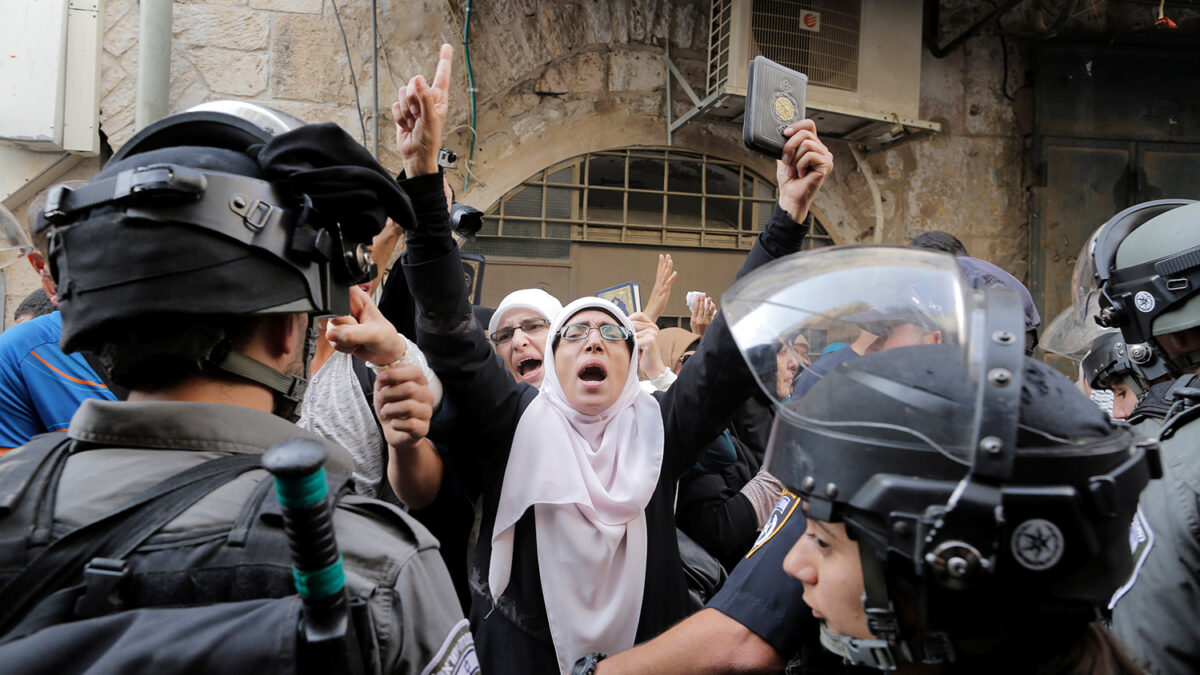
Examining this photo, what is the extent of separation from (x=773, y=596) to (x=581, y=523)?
2.17ft

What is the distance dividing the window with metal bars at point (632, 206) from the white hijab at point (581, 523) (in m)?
3.75

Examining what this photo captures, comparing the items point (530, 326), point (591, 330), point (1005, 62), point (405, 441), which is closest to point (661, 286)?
point (530, 326)

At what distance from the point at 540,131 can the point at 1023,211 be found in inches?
166

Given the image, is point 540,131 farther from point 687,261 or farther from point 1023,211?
point 1023,211

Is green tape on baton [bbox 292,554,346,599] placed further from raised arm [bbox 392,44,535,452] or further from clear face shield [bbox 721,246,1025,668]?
raised arm [bbox 392,44,535,452]

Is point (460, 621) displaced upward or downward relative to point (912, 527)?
downward

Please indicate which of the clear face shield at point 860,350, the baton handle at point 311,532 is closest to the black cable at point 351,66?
the clear face shield at point 860,350

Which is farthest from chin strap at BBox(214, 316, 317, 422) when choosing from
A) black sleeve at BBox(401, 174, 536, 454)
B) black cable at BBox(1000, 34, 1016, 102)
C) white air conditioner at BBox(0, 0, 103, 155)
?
black cable at BBox(1000, 34, 1016, 102)

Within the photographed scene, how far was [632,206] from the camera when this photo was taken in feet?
20.0

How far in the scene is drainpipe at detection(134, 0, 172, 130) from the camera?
4.27 metres

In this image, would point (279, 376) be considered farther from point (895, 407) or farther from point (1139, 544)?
point (1139, 544)

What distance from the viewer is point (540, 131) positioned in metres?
5.79

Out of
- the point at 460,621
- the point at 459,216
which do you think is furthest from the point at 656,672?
the point at 459,216

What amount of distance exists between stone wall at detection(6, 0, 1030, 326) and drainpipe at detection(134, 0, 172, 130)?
40 centimetres
